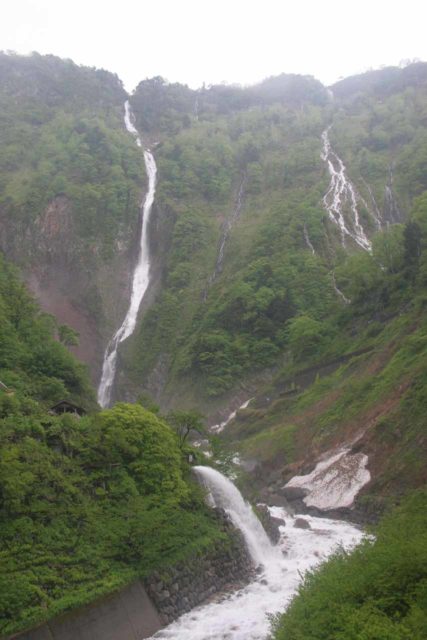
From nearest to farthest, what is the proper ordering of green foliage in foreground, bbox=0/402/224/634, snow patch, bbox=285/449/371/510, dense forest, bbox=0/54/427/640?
green foliage in foreground, bbox=0/402/224/634, dense forest, bbox=0/54/427/640, snow patch, bbox=285/449/371/510

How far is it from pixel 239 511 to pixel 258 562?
2.72 meters

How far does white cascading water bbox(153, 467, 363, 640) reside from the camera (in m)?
15.7

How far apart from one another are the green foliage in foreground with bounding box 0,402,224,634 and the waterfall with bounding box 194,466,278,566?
208 cm

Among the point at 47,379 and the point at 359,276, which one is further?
the point at 359,276

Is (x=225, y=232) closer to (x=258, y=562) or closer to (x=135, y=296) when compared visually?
(x=135, y=296)

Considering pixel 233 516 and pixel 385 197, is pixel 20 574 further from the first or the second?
→ pixel 385 197

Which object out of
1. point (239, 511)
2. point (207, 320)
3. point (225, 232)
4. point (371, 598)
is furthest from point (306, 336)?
point (371, 598)

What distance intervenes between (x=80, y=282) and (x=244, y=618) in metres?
65.3

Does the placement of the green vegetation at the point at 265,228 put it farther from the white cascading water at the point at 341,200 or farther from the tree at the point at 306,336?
the white cascading water at the point at 341,200

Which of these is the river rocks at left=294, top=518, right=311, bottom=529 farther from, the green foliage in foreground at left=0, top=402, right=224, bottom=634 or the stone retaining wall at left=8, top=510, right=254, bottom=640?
the green foliage in foreground at left=0, top=402, right=224, bottom=634

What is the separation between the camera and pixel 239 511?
24.1 meters

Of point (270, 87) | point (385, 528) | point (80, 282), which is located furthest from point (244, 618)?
point (270, 87)

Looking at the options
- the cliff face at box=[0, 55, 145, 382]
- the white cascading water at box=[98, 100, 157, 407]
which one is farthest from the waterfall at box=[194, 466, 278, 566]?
the cliff face at box=[0, 55, 145, 382]

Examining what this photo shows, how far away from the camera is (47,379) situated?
3000cm
